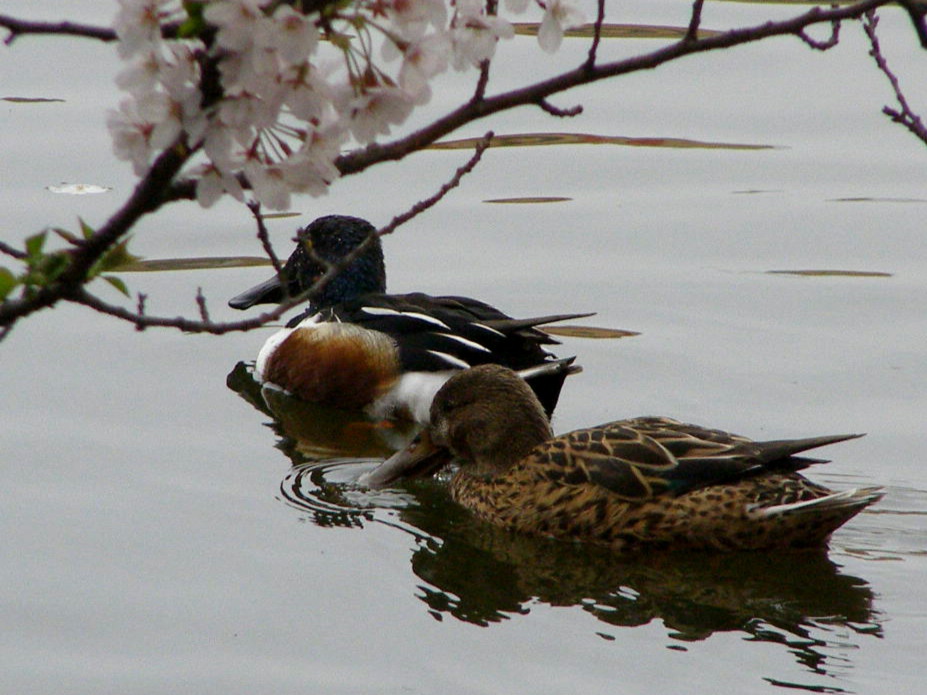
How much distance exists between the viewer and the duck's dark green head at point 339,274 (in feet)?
29.2

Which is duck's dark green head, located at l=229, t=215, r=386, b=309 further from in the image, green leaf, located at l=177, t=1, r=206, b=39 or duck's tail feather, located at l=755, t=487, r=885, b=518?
green leaf, located at l=177, t=1, r=206, b=39

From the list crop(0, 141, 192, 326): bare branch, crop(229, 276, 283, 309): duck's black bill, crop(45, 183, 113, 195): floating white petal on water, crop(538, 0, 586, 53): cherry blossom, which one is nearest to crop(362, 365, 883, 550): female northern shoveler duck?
crop(229, 276, 283, 309): duck's black bill

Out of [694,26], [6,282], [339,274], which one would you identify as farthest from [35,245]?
[339,274]

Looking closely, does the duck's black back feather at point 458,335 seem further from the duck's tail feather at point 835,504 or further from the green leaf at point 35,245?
the green leaf at point 35,245

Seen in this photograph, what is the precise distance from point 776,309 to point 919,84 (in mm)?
4123

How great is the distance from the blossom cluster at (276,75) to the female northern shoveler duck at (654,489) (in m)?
3.89

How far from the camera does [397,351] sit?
8203 mm

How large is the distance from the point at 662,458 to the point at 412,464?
1339mm

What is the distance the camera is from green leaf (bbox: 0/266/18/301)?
2305mm

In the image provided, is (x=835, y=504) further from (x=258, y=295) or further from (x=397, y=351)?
(x=258, y=295)

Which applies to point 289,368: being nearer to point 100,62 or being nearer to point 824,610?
point 824,610

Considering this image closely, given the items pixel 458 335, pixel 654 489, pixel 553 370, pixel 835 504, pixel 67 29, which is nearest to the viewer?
pixel 67 29

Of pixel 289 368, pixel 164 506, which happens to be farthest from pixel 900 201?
pixel 164 506

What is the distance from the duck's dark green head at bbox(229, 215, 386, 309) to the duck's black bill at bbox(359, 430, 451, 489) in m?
1.81
